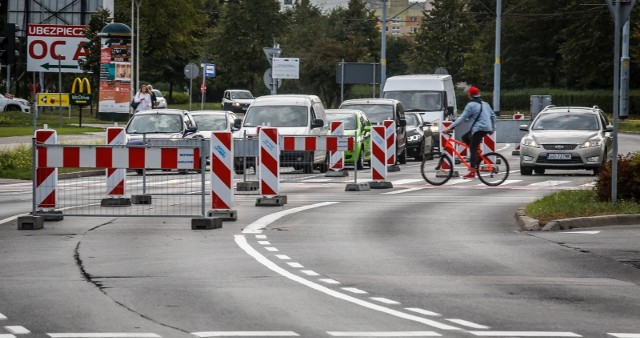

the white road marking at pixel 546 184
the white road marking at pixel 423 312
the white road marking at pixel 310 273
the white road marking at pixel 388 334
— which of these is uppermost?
the white road marking at pixel 388 334

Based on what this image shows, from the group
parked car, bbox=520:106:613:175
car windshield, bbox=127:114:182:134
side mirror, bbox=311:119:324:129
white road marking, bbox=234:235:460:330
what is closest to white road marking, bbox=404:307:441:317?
white road marking, bbox=234:235:460:330

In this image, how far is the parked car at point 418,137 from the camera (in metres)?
45.0

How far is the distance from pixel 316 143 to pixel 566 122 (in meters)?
11.4

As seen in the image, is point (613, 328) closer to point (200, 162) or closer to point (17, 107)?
point (200, 162)

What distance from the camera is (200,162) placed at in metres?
18.4

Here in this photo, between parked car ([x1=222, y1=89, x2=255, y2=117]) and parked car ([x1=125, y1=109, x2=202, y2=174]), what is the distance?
166ft

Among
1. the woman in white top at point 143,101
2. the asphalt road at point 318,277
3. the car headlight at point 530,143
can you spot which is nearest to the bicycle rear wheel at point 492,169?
the car headlight at point 530,143

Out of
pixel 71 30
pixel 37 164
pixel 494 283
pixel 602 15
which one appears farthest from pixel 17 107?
pixel 494 283

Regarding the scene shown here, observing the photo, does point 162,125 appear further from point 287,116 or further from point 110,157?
point 110,157

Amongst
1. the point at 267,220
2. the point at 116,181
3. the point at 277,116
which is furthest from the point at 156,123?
the point at 267,220

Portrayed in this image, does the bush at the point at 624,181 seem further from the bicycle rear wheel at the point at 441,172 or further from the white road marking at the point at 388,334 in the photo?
the white road marking at the point at 388,334

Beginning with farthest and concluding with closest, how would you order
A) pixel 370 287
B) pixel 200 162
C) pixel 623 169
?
pixel 623 169 < pixel 200 162 < pixel 370 287

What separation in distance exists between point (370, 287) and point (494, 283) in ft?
3.64

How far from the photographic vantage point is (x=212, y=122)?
41094 mm
